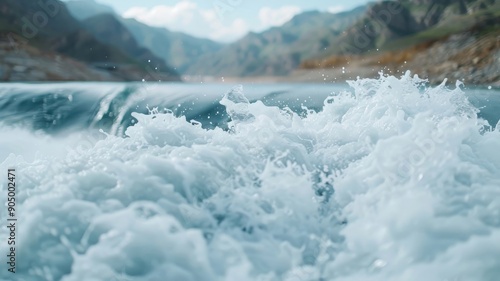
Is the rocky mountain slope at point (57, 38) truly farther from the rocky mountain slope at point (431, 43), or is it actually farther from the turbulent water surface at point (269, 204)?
the turbulent water surface at point (269, 204)

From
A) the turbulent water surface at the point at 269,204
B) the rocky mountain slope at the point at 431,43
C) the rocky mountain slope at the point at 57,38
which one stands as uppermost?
the rocky mountain slope at the point at 431,43

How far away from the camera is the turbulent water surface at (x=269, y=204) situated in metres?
4.40

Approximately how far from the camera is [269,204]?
199 inches

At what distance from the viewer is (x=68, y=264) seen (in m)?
4.43

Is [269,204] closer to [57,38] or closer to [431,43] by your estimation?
[431,43]

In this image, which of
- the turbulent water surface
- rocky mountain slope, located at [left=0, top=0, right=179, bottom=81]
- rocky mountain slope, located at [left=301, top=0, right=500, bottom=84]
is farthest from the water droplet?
rocky mountain slope, located at [left=0, top=0, right=179, bottom=81]

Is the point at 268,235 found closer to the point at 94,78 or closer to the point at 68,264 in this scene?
the point at 68,264

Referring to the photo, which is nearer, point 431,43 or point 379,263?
point 379,263

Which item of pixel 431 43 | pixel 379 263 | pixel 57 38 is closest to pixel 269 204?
pixel 379 263

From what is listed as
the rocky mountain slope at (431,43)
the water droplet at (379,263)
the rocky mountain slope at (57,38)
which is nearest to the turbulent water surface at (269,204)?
the water droplet at (379,263)

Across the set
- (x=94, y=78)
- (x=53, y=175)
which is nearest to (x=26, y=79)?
(x=94, y=78)

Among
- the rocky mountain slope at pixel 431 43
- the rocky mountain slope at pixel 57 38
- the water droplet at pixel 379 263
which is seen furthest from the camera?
the rocky mountain slope at pixel 57 38

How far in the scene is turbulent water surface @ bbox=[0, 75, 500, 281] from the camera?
4398 mm

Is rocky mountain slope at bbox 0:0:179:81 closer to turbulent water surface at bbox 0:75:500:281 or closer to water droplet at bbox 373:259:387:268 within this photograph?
turbulent water surface at bbox 0:75:500:281
